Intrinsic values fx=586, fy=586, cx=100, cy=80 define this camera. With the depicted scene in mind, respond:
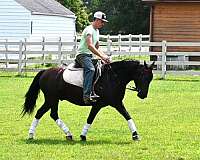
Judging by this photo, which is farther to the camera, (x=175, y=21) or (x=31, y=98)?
(x=175, y=21)

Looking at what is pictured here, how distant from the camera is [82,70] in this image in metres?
11.3

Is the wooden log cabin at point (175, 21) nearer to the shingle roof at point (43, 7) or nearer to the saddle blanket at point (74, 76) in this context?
the shingle roof at point (43, 7)

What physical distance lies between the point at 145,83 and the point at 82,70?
49.0 inches

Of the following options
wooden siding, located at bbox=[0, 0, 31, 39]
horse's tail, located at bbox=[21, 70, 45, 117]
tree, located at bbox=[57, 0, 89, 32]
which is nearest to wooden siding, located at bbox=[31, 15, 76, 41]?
wooden siding, located at bbox=[0, 0, 31, 39]

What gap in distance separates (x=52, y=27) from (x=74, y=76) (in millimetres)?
34939

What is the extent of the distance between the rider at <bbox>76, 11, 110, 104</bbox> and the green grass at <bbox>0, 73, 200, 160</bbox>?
96 cm

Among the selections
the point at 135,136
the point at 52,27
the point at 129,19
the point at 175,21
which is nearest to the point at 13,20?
the point at 52,27

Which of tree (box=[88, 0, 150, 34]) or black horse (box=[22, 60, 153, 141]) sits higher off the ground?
tree (box=[88, 0, 150, 34])

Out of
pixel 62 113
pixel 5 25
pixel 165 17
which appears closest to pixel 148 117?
pixel 62 113

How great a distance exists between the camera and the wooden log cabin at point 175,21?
31203 millimetres

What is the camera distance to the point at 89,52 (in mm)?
11047

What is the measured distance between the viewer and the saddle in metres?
11.2

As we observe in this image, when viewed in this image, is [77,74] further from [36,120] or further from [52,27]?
[52,27]

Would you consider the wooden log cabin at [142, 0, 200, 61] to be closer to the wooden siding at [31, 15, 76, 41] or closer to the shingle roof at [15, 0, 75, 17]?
the shingle roof at [15, 0, 75, 17]
